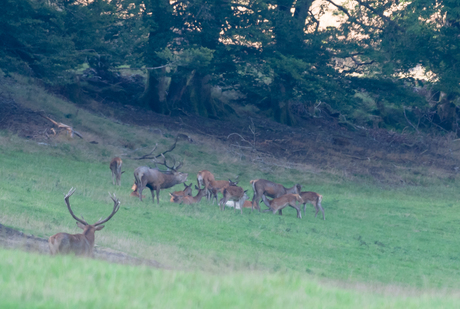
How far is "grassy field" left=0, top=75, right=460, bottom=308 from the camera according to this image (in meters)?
6.84

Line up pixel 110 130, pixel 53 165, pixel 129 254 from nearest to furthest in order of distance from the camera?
pixel 129 254 → pixel 53 165 → pixel 110 130

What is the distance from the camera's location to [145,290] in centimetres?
656

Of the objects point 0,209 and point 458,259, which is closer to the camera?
point 0,209

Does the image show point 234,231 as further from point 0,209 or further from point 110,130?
point 110,130

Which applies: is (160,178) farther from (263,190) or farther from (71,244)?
(71,244)

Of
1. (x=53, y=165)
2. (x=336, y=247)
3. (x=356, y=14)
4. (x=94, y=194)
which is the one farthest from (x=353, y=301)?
(x=356, y=14)

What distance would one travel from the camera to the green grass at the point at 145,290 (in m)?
5.88

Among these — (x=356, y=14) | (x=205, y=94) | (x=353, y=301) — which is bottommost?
(x=353, y=301)

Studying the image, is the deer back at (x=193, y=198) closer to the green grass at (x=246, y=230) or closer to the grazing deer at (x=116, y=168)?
the green grass at (x=246, y=230)

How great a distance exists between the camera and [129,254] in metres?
11.2

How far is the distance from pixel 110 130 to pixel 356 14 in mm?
15480

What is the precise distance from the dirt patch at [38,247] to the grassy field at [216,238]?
415mm

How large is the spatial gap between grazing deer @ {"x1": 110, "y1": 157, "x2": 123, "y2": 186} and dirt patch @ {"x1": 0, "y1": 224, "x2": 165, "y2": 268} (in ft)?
32.8

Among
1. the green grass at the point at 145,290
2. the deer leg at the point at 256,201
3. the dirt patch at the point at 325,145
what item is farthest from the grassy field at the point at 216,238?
the dirt patch at the point at 325,145
